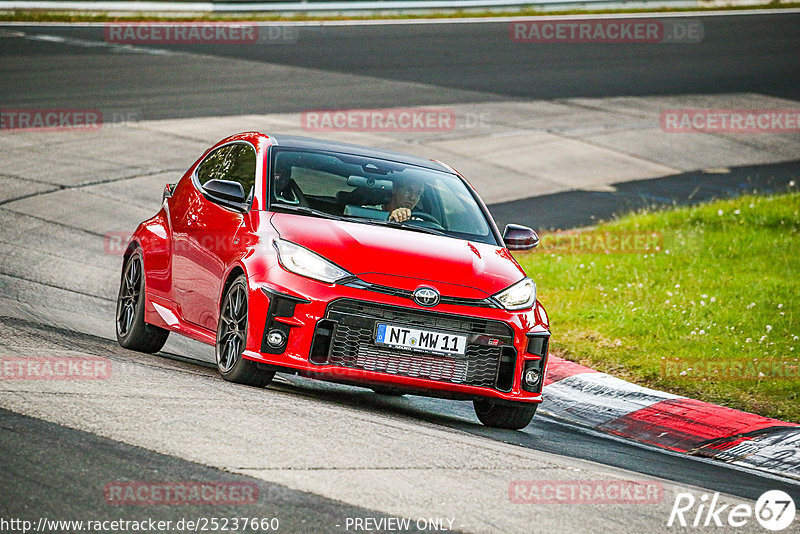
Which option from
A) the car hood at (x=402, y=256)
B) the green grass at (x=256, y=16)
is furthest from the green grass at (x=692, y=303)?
the green grass at (x=256, y=16)

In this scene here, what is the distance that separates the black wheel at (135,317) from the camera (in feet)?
29.8

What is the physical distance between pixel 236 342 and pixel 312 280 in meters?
0.71

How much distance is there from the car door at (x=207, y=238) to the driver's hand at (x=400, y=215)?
A: 0.95 meters

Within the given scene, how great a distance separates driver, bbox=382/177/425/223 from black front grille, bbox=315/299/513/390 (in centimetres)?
119

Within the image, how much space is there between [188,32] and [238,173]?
23323mm

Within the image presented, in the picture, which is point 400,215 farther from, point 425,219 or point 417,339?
point 417,339

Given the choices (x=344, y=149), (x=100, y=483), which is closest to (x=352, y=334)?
(x=344, y=149)

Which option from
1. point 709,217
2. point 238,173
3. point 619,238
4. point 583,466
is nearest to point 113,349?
point 238,173

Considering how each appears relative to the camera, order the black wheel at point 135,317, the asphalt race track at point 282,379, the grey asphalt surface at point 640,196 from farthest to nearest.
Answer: the grey asphalt surface at point 640,196 → the black wheel at point 135,317 → the asphalt race track at point 282,379

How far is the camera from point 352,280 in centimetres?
716

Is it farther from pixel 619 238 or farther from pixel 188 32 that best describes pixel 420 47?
pixel 619 238

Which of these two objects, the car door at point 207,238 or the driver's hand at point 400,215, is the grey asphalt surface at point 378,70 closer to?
the car door at point 207,238

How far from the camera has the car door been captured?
7887 mm

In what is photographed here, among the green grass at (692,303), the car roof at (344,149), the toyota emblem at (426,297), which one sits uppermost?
the car roof at (344,149)
